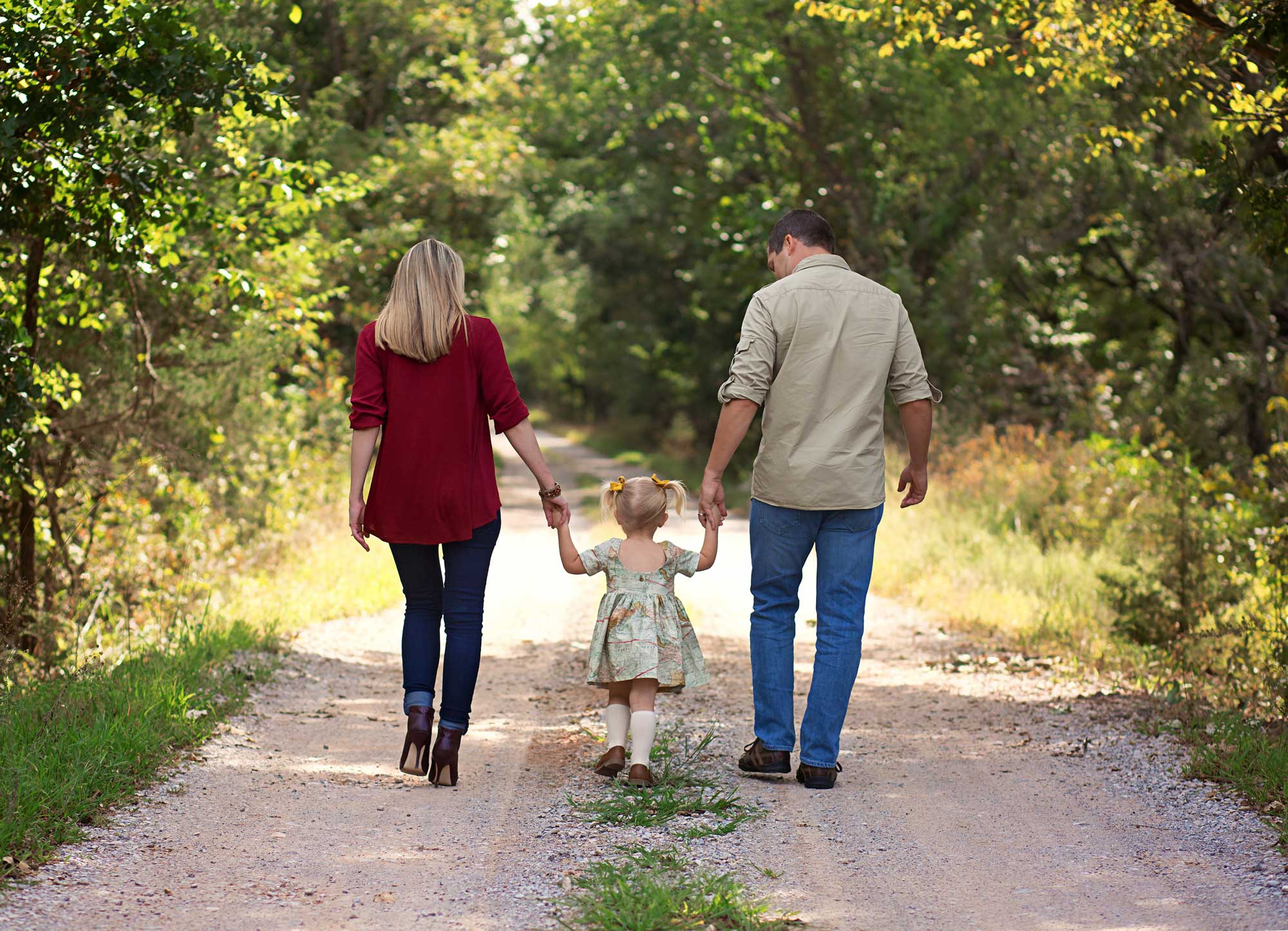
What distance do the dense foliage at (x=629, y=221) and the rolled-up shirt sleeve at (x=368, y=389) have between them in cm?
212

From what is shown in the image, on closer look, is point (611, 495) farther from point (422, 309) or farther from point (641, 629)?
point (422, 309)

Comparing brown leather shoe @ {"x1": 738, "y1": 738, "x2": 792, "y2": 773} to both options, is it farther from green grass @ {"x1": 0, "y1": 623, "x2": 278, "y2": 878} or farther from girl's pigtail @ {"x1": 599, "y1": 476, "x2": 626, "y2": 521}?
green grass @ {"x1": 0, "y1": 623, "x2": 278, "y2": 878}

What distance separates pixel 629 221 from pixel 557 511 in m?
22.2

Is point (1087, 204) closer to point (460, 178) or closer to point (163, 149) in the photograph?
point (460, 178)

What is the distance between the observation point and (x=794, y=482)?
16.6 ft

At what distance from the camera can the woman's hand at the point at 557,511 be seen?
500cm

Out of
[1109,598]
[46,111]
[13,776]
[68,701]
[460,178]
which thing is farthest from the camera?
[460,178]

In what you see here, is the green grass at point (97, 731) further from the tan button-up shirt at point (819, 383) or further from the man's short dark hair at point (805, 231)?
the man's short dark hair at point (805, 231)

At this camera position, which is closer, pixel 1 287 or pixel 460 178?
pixel 1 287

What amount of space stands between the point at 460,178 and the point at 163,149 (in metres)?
9.32

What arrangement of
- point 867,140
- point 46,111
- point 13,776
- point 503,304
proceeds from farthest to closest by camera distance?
point 503,304
point 867,140
point 46,111
point 13,776

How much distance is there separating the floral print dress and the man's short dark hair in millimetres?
1344

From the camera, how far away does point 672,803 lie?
183 inches

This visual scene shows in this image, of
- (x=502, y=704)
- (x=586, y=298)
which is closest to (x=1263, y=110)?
(x=502, y=704)
